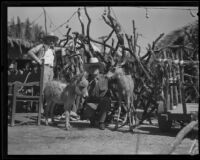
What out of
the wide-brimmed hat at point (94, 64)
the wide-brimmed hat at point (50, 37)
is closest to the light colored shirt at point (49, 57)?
the wide-brimmed hat at point (50, 37)

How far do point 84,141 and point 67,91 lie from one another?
176 cm

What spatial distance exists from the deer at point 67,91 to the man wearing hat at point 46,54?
2.08 feet

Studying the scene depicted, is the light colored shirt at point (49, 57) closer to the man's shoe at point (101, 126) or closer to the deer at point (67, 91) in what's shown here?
the deer at point (67, 91)

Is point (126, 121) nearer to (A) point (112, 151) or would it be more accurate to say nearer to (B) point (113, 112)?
(B) point (113, 112)

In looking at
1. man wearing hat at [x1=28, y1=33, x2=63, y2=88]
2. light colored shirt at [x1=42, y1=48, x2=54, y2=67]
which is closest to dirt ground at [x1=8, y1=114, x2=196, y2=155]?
man wearing hat at [x1=28, y1=33, x2=63, y2=88]

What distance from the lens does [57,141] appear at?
5902 millimetres

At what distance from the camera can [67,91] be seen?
A: 7391 mm

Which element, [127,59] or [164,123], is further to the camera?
[127,59]

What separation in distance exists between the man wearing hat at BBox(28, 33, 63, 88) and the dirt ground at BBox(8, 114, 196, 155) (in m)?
1.57

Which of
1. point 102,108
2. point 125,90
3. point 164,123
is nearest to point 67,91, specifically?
point 102,108

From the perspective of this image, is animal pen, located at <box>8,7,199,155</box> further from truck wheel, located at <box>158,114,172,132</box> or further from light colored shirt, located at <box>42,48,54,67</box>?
light colored shirt, located at <box>42,48,54,67</box>

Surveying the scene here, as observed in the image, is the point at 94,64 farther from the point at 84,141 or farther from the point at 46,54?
the point at 84,141

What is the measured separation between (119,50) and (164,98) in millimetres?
2862

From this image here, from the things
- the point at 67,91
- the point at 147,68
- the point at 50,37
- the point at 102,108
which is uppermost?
the point at 50,37
